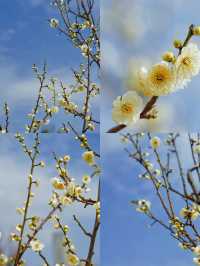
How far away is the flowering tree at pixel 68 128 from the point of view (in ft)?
5.67

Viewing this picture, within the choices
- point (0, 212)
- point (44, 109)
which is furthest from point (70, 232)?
point (44, 109)

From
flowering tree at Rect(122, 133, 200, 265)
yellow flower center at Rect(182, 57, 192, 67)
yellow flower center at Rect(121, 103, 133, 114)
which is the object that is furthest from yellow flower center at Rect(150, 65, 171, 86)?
flowering tree at Rect(122, 133, 200, 265)

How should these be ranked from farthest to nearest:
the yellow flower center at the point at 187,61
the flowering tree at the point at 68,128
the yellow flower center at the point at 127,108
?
the flowering tree at the point at 68,128, the yellow flower center at the point at 127,108, the yellow flower center at the point at 187,61

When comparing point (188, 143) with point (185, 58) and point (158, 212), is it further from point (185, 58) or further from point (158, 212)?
point (185, 58)

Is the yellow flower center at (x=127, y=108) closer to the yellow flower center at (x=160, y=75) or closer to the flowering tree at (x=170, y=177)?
the yellow flower center at (x=160, y=75)

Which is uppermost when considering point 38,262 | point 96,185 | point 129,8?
point 129,8

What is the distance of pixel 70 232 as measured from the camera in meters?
1.78

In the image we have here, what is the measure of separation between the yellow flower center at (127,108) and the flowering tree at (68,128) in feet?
1.67

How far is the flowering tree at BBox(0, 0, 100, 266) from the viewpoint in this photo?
5.67 feet

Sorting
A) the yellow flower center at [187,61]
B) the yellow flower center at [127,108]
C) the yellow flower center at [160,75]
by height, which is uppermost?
the yellow flower center at [127,108]

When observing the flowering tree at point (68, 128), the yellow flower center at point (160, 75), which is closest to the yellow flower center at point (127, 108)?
the yellow flower center at point (160, 75)

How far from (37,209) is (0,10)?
30.0 inches

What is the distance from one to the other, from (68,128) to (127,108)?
1.76 feet

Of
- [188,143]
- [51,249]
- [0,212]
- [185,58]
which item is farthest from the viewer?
[188,143]
